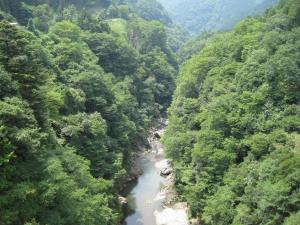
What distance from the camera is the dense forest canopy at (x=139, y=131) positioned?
1389 inches

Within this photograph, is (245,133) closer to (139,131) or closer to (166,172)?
(166,172)

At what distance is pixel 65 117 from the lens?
177ft

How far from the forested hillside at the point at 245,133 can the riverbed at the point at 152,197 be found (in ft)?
8.68

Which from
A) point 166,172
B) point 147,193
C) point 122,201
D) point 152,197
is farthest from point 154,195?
point 166,172

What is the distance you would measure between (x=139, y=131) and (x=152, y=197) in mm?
24815

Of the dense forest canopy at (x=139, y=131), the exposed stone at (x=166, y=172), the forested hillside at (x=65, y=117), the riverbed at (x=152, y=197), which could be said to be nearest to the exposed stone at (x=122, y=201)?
the riverbed at (x=152, y=197)

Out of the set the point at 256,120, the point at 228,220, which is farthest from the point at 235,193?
the point at 256,120

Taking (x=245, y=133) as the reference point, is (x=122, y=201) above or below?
below

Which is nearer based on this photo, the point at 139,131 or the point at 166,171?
the point at 166,171

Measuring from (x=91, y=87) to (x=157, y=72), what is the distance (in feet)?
176

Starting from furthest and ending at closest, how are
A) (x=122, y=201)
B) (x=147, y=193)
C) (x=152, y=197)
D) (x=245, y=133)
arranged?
1. (x=147, y=193)
2. (x=152, y=197)
3. (x=122, y=201)
4. (x=245, y=133)

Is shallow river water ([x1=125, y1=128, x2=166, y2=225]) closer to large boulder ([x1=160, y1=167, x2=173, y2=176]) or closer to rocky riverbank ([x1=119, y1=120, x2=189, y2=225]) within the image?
rocky riverbank ([x1=119, y1=120, x2=189, y2=225])

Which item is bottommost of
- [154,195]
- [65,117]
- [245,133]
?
[154,195]

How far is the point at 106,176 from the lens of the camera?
55875 millimetres
